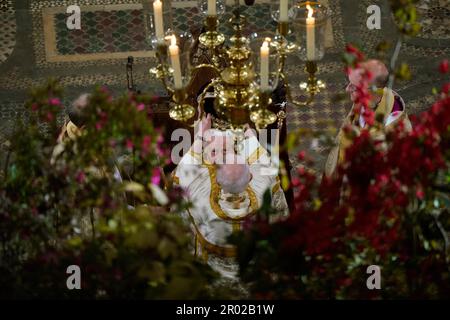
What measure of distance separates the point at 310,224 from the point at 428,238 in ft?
2.00

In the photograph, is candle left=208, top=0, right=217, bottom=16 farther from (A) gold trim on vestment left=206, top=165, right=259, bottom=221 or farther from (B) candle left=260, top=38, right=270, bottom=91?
(A) gold trim on vestment left=206, top=165, right=259, bottom=221

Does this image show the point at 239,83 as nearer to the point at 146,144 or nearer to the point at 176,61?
the point at 176,61

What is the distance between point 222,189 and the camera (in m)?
4.55

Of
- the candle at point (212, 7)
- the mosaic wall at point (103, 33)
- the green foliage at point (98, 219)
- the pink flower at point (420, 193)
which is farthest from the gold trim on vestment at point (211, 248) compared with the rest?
the mosaic wall at point (103, 33)

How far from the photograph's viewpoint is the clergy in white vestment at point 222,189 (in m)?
4.39

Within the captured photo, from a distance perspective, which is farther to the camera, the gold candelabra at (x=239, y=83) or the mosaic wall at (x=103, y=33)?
the mosaic wall at (x=103, y=33)

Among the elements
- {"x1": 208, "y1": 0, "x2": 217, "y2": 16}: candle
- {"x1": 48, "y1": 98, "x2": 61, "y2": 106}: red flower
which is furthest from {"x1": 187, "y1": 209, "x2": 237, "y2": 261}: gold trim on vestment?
{"x1": 48, "y1": 98, "x2": 61, "y2": 106}: red flower

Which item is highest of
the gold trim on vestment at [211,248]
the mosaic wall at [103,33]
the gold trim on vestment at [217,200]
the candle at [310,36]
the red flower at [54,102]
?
the candle at [310,36]

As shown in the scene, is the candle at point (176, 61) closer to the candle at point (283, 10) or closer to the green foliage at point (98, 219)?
the green foliage at point (98, 219)

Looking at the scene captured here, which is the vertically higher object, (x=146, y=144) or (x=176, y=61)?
(x=176, y=61)

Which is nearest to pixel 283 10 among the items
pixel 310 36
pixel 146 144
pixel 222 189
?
pixel 310 36

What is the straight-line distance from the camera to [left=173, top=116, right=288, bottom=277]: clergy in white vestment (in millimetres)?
4394

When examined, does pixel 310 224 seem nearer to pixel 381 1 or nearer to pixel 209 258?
pixel 209 258
